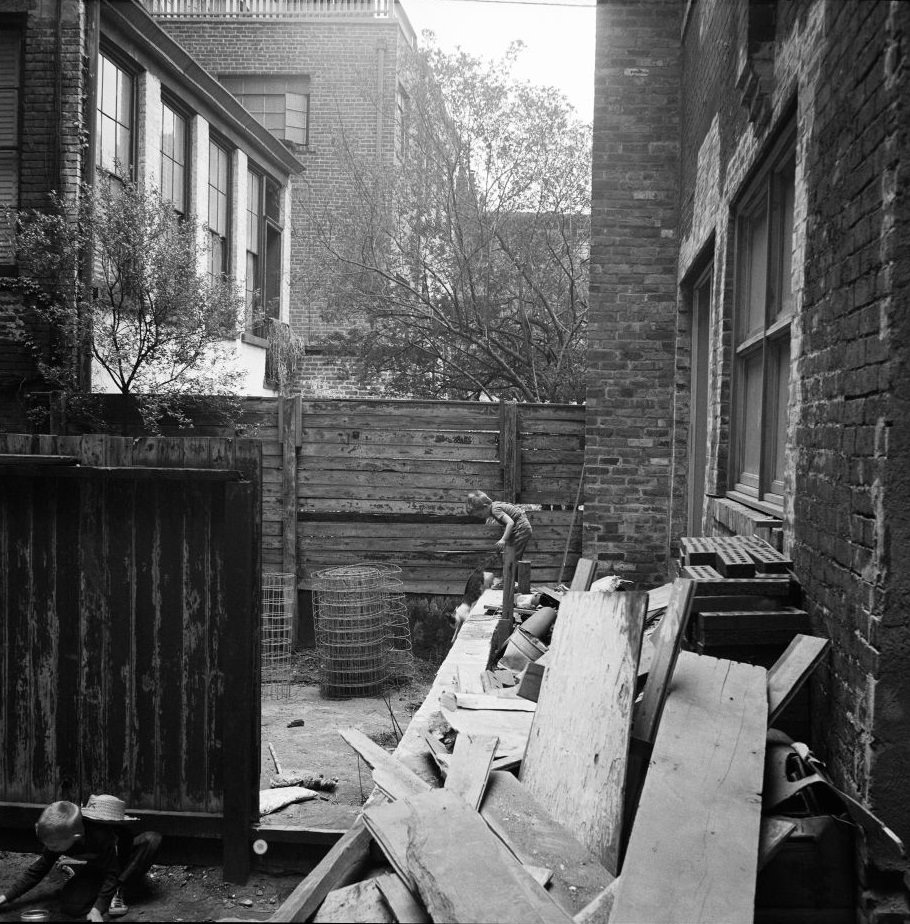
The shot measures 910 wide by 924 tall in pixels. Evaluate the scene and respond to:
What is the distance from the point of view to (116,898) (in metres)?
4.14

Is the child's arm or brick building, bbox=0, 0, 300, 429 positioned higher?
brick building, bbox=0, 0, 300, 429

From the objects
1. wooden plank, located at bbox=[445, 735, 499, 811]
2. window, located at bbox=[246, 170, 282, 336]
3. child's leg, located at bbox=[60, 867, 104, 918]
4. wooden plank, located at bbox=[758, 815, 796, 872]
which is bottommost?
child's leg, located at bbox=[60, 867, 104, 918]


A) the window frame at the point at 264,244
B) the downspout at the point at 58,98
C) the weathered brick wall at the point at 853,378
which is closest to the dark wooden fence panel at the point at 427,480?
the downspout at the point at 58,98

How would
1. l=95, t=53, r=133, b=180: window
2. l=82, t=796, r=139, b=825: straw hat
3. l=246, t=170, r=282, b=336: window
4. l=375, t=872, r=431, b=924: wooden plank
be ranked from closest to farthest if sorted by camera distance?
l=375, t=872, r=431, b=924: wooden plank < l=82, t=796, r=139, b=825: straw hat < l=95, t=53, r=133, b=180: window < l=246, t=170, r=282, b=336: window

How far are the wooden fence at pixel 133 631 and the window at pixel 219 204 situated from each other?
12.3 meters

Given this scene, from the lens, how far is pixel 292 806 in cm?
574

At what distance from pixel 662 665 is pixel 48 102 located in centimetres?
1089

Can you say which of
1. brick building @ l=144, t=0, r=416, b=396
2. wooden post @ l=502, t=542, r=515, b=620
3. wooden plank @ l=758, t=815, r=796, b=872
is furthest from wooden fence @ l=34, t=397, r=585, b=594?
brick building @ l=144, t=0, r=416, b=396

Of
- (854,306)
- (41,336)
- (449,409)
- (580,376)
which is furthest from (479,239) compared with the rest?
(854,306)

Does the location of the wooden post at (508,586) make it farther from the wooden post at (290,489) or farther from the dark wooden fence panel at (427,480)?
the wooden post at (290,489)

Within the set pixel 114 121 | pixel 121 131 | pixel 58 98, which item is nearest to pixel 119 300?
pixel 58 98

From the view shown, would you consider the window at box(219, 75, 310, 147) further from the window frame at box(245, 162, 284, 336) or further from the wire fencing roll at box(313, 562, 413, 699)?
the wire fencing roll at box(313, 562, 413, 699)

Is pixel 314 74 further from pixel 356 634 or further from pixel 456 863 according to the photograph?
pixel 456 863

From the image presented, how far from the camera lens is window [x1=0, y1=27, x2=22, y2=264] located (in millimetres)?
11523
